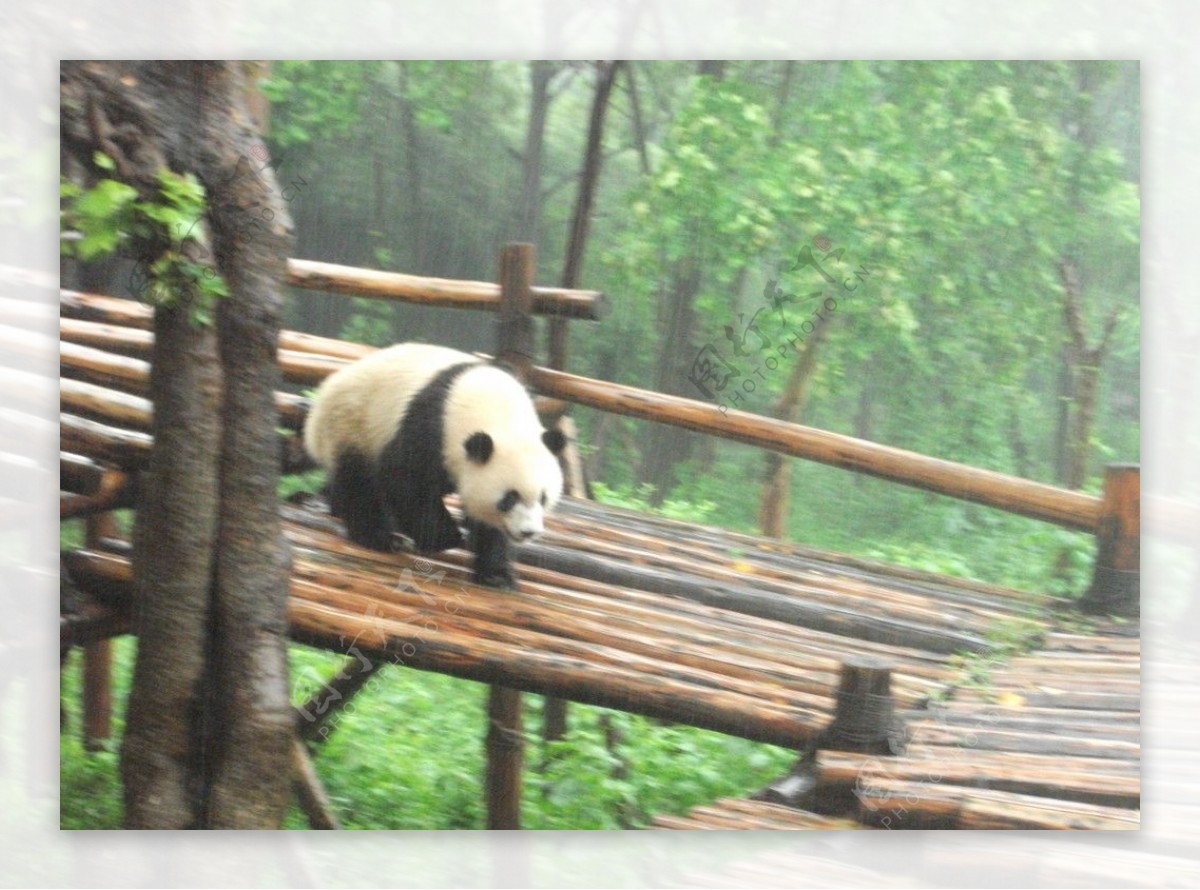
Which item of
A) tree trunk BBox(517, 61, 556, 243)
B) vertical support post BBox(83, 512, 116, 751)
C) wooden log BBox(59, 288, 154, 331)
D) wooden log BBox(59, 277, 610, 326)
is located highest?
tree trunk BBox(517, 61, 556, 243)

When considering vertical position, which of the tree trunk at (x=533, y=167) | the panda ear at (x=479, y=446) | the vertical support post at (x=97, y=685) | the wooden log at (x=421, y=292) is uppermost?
the tree trunk at (x=533, y=167)

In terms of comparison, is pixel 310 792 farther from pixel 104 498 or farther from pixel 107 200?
pixel 107 200

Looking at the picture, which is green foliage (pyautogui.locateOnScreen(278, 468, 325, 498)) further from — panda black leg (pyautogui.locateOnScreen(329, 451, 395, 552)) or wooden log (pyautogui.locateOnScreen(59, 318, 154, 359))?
wooden log (pyautogui.locateOnScreen(59, 318, 154, 359))

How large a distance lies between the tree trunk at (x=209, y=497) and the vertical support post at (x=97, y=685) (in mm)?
69

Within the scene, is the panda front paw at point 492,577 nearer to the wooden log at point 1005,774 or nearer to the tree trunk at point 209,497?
the tree trunk at point 209,497

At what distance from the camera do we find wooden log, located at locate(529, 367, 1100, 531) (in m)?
2.67

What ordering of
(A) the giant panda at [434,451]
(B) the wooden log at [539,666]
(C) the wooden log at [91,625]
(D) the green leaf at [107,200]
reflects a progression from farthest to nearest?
(A) the giant panda at [434,451], (C) the wooden log at [91,625], (B) the wooden log at [539,666], (D) the green leaf at [107,200]

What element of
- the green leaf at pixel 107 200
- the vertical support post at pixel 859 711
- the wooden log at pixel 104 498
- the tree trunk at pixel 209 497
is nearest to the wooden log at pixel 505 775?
the tree trunk at pixel 209 497

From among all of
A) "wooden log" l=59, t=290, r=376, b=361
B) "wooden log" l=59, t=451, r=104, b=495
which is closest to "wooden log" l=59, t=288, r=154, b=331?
"wooden log" l=59, t=290, r=376, b=361

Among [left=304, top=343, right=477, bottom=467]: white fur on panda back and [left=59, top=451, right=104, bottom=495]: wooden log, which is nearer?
[left=59, top=451, right=104, bottom=495]: wooden log

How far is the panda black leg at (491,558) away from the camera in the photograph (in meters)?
2.71

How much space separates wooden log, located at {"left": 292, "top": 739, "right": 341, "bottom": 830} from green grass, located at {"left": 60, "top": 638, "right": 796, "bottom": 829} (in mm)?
17

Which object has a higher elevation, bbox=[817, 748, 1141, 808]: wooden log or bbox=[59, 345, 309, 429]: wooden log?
bbox=[59, 345, 309, 429]: wooden log

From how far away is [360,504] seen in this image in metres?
2.82
